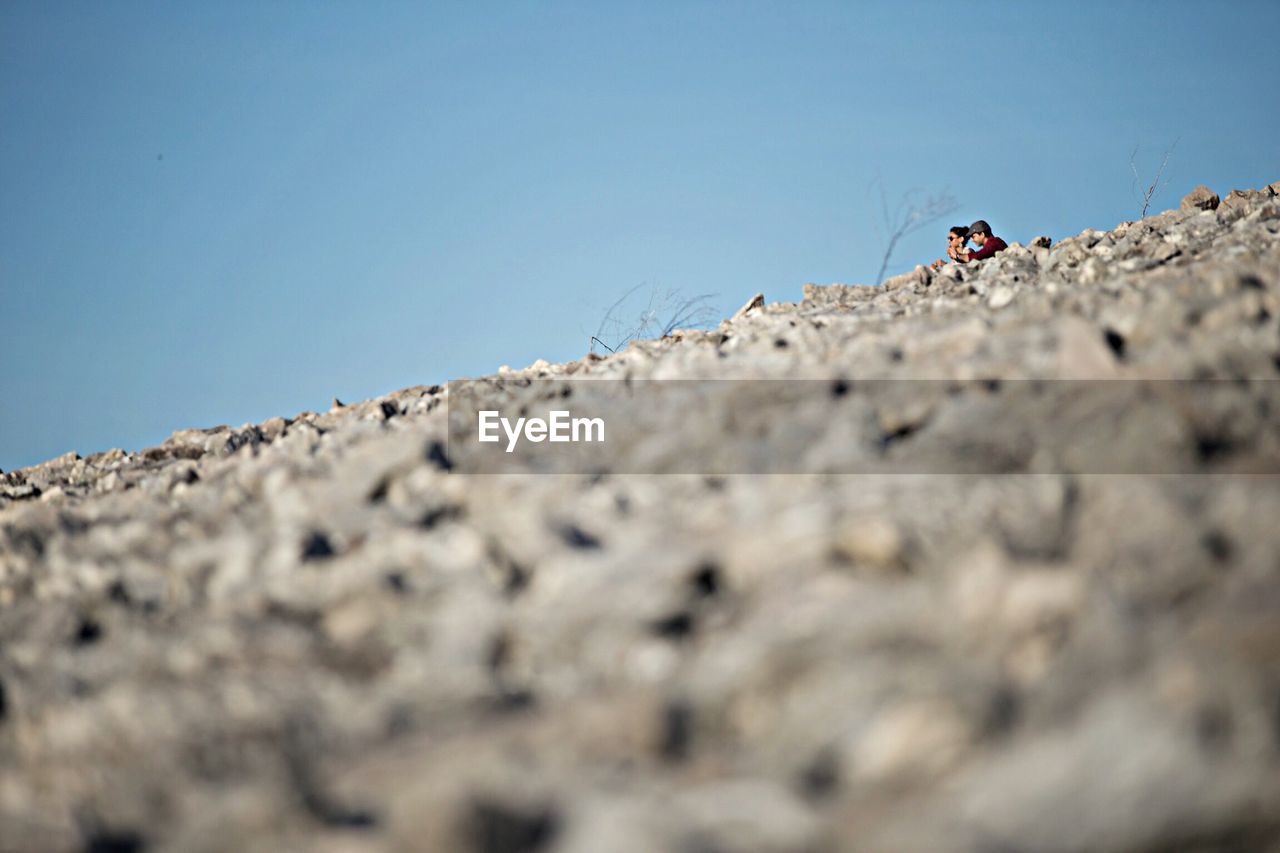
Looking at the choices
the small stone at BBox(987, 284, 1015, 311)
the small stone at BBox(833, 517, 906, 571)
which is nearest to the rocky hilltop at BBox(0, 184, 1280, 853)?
the small stone at BBox(833, 517, 906, 571)

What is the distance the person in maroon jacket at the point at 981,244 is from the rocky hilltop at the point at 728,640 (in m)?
3.80

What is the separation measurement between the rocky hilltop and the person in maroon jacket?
3.80 m

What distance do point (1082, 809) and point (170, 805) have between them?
2.07 metres

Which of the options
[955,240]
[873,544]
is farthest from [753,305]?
[873,544]

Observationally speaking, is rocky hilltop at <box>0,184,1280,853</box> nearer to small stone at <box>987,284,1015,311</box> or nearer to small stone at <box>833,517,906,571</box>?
small stone at <box>833,517,906,571</box>

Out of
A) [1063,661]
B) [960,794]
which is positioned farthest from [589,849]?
[1063,661]

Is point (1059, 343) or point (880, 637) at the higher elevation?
point (1059, 343)

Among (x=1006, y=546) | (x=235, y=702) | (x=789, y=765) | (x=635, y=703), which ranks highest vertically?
(x=1006, y=546)

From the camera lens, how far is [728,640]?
2.50m

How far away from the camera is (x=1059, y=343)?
12.5 ft

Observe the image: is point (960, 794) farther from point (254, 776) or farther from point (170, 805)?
point (170, 805)

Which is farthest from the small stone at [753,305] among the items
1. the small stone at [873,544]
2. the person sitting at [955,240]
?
the small stone at [873,544]

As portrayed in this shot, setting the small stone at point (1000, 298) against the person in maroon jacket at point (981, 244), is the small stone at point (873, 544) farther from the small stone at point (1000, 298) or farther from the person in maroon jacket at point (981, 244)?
the person in maroon jacket at point (981, 244)

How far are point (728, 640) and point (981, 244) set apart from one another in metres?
6.68
